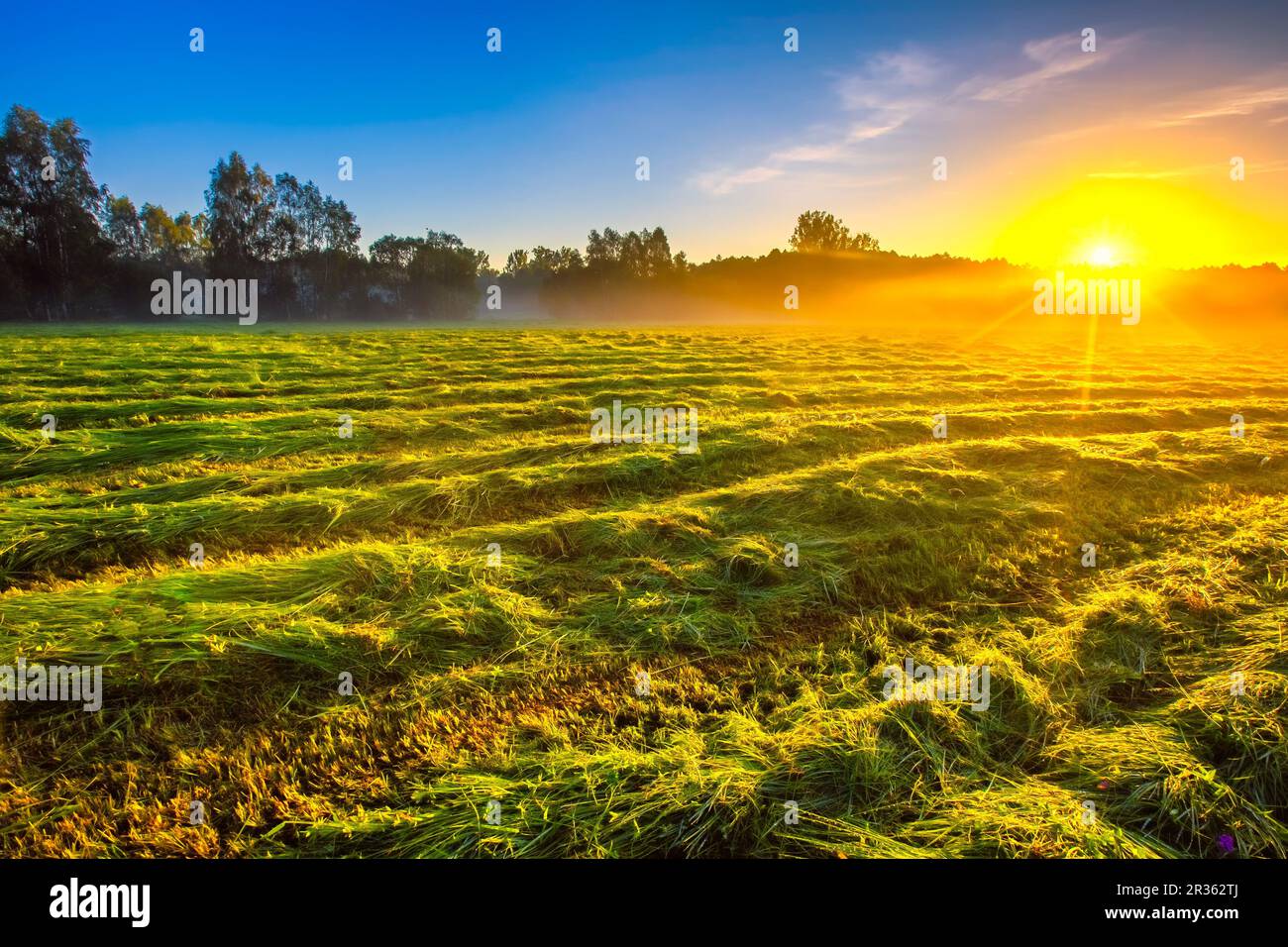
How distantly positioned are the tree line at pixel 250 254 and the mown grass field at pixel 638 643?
5865 centimetres

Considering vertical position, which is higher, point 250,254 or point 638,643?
point 250,254

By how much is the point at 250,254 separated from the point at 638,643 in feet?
242

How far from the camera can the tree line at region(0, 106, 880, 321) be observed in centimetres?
4766

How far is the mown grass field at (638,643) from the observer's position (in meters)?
2.43

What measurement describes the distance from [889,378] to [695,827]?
16.0 m

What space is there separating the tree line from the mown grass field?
192 feet

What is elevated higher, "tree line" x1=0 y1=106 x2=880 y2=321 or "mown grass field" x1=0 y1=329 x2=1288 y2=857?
"tree line" x1=0 y1=106 x2=880 y2=321

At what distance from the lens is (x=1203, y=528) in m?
5.73

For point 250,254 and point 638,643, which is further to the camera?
point 250,254

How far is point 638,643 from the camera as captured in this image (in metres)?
3.74

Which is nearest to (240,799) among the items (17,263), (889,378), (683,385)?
(683,385)

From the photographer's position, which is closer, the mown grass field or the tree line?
the mown grass field

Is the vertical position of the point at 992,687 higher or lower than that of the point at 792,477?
lower
